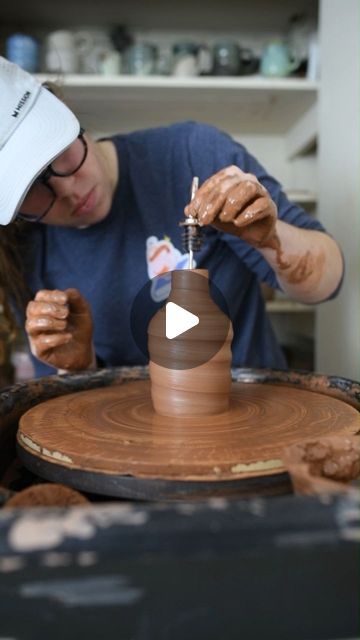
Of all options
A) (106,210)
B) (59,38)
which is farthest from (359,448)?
(59,38)

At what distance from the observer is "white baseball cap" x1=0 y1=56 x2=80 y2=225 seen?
2.85ft

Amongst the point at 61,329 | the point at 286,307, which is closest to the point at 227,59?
the point at 286,307

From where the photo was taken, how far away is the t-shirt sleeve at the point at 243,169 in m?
1.07

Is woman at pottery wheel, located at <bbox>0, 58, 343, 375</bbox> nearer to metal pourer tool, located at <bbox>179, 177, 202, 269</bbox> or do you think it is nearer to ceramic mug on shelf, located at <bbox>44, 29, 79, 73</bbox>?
metal pourer tool, located at <bbox>179, 177, 202, 269</bbox>

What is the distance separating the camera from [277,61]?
2.01 m

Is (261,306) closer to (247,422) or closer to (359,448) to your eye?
(247,422)

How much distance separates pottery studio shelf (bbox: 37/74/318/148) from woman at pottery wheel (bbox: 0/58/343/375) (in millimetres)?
687

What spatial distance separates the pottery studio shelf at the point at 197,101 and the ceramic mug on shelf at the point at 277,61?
2.5 inches

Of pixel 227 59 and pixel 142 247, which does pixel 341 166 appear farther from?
pixel 142 247

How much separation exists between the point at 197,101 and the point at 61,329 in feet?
4.81

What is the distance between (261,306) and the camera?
1397 millimetres

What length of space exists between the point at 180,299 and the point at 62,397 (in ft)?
0.95
